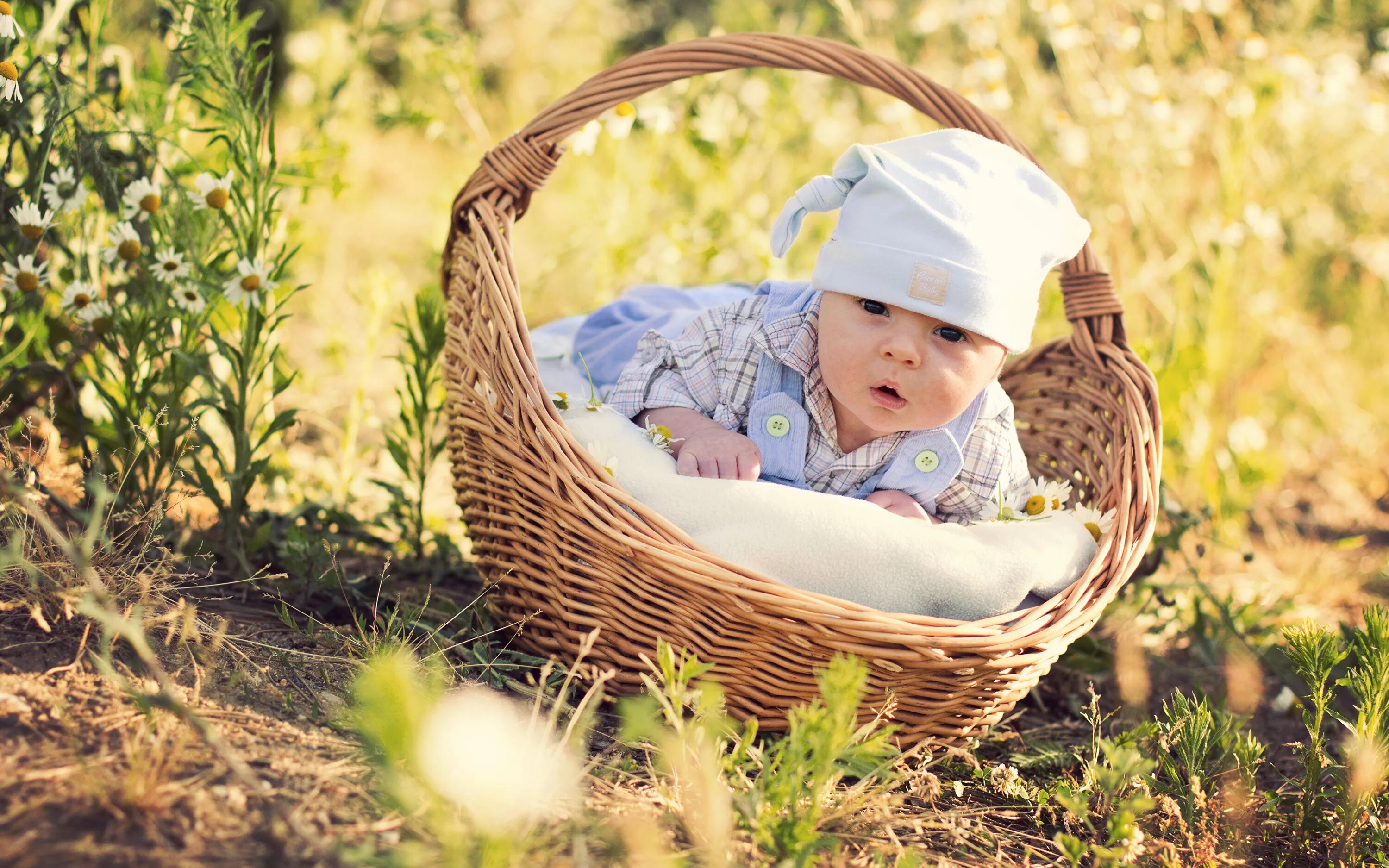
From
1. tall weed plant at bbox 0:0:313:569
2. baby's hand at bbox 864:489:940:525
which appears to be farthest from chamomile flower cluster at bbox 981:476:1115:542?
tall weed plant at bbox 0:0:313:569

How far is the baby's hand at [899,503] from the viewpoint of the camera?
72.5 inches

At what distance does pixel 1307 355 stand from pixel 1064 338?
7.36 feet

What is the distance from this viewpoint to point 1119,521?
66.5 inches

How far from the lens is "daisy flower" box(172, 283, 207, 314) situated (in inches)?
71.1

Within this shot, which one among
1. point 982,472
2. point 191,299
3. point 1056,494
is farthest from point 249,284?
point 1056,494

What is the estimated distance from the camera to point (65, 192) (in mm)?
1737

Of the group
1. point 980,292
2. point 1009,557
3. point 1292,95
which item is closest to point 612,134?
point 980,292

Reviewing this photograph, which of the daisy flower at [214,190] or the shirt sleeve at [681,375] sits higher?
the daisy flower at [214,190]

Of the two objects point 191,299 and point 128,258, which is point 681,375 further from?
point 128,258

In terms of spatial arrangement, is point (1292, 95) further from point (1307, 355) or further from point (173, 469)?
point (173, 469)

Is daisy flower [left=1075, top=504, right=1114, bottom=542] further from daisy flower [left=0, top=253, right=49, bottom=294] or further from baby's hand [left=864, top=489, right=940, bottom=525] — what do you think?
daisy flower [left=0, top=253, right=49, bottom=294]

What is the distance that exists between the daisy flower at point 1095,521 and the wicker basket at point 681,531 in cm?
4

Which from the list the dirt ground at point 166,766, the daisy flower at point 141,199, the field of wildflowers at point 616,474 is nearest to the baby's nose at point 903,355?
the field of wildflowers at point 616,474

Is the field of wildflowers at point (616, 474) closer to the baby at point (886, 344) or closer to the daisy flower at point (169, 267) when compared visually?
the daisy flower at point (169, 267)
